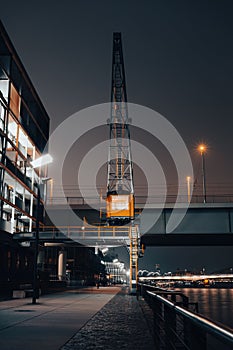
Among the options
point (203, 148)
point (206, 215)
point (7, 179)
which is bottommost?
point (206, 215)

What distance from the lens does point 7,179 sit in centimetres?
4456

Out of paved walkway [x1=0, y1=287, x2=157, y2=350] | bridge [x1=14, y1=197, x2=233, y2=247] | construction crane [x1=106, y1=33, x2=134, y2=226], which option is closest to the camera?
paved walkway [x1=0, y1=287, x2=157, y2=350]

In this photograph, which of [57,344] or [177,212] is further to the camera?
[177,212]

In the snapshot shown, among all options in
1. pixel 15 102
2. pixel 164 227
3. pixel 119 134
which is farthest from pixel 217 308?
pixel 119 134

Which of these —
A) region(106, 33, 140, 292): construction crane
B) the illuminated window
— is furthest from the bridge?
region(106, 33, 140, 292): construction crane

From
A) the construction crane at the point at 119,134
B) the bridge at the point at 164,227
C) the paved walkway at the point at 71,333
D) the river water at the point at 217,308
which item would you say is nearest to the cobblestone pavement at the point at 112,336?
the paved walkway at the point at 71,333

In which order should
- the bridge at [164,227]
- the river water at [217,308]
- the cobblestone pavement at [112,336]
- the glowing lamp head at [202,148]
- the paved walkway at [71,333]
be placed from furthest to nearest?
the glowing lamp head at [202,148]
the bridge at [164,227]
the river water at [217,308]
the paved walkway at [71,333]
the cobblestone pavement at [112,336]

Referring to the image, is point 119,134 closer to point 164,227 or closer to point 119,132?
point 119,132

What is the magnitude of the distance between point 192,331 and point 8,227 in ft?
131

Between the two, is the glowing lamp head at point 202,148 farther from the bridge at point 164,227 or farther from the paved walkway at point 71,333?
the paved walkway at point 71,333

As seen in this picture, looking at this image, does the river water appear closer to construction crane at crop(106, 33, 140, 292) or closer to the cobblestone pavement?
the cobblestone pavement

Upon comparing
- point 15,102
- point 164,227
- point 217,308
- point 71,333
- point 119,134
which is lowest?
point 217,308

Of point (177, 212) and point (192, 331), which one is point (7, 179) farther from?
point (192, 331)

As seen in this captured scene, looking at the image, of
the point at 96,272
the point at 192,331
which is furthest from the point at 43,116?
the point at 96,272
